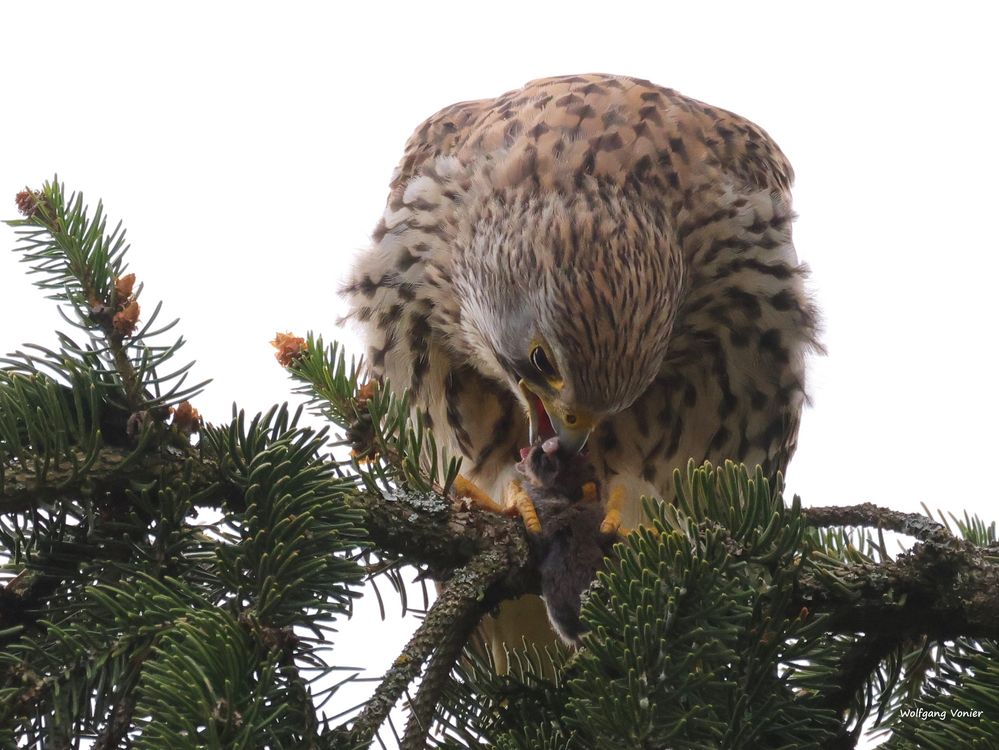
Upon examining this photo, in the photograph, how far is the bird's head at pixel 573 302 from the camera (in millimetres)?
3453

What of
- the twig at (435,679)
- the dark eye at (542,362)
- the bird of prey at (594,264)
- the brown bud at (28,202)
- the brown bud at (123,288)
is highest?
the bird of prey at (594,264)

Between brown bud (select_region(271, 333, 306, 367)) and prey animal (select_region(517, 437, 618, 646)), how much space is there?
0.70m

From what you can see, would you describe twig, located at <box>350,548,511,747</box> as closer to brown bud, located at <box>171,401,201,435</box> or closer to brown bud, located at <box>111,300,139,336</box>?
brown bud, located at <box>171,401,201,435</box>

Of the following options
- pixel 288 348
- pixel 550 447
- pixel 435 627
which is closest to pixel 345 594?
pixel 435 627

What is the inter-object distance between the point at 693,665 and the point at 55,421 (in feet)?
4.12

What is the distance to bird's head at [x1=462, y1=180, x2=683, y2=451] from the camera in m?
3.45

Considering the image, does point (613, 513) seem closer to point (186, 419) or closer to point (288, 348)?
point (288, 348)

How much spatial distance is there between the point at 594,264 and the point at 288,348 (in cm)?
107

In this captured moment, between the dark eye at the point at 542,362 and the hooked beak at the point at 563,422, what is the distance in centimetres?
9

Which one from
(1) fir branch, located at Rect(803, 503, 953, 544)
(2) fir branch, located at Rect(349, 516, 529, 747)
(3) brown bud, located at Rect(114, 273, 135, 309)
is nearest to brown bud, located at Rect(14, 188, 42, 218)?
(3) brown bud, located at Rect(114, 273, 135, 309)

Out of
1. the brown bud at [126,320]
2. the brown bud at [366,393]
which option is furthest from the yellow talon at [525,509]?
the brown bud at [126,320]

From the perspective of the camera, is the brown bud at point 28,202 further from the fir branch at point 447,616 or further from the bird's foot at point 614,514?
the bird's foot at point 614,514

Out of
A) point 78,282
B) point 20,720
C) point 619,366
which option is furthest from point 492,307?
point 20,720

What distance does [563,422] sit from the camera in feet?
11.5
